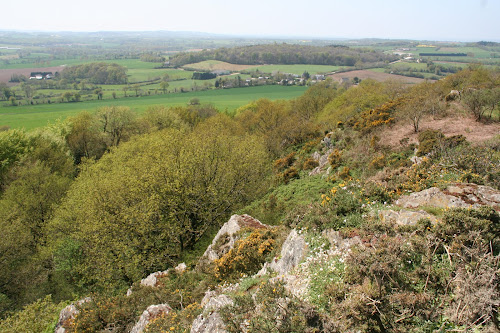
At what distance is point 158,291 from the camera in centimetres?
1450

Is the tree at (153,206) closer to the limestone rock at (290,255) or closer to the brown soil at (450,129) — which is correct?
the limestone rock at (290,255)

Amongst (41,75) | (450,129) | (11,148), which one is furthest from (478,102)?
(41,75)

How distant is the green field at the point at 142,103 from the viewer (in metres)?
73.7

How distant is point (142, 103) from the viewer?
96.2 m

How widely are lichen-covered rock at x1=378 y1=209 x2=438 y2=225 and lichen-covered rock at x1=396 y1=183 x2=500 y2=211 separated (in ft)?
3.72

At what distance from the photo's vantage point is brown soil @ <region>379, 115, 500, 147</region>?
21281 millimetres

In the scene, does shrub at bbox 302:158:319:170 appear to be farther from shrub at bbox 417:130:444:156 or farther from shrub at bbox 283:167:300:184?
shrub at bbox 417:130:444:156

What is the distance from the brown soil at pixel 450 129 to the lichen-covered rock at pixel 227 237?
46.1ft

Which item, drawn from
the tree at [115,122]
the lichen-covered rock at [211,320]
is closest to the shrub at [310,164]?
the lichen-covered rock at [211,320]

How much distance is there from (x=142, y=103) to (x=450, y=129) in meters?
91.9

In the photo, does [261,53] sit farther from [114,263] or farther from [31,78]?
[114,263]

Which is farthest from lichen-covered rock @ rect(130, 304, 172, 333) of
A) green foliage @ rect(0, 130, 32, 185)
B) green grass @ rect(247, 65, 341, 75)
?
green grass @ rect(247, 65, 341, 75)

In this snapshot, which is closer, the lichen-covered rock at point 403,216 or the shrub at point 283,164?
the lichen-covered rock at point 403,216

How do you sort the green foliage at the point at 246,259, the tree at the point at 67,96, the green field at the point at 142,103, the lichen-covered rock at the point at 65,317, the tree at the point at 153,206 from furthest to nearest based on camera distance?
1. the tree at the point at 67,96
2. the green field at the point at 142,103
3. the tree at the point at 153,206
4. the lichen-covered rock at the point at 65,317
5. the green foliage at the point at 246,259
